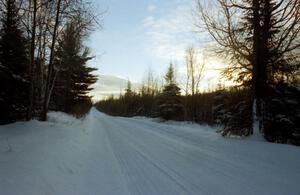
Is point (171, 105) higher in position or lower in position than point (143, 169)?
higher

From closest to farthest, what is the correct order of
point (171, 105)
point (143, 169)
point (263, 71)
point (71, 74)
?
point (143, 169)
point (263, 71)
point (71, 74)
point (171, 105)

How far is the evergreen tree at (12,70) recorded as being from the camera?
1658cm

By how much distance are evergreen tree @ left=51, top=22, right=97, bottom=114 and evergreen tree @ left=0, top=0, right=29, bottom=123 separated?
2429 mm

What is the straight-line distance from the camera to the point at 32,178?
5.69 m

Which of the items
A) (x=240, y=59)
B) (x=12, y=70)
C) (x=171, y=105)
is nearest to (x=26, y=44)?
(x=12, y=70)

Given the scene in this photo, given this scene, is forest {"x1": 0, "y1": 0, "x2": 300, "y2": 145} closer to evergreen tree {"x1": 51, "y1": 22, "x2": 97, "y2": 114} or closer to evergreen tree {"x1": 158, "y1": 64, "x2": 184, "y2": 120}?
evergreen tree {"x1": 51, "y1": 22, "x2": 97, "y2": 114}

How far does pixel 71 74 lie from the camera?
33656 millimetres

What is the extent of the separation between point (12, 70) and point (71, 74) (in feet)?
55.2

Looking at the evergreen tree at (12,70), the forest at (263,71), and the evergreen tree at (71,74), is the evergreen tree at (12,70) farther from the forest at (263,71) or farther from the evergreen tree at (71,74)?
A: the forest at (263,71)

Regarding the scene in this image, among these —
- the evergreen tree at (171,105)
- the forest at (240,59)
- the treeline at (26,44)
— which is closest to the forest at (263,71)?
the forest at (240,59)

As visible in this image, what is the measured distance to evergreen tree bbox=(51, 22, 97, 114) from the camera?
19.2 meters

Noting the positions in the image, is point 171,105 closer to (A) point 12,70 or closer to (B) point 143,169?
(A) point 12,70

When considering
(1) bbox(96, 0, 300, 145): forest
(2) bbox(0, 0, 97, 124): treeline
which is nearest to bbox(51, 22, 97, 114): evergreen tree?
(2) bbox(0, 0, 97, 124): treeline

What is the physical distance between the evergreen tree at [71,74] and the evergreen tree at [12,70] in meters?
2.43
